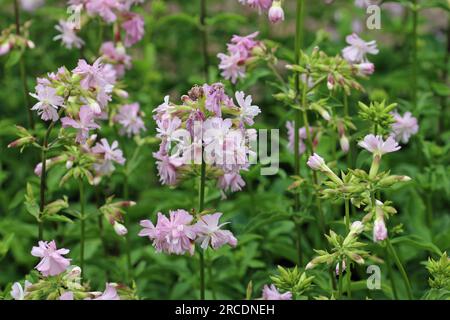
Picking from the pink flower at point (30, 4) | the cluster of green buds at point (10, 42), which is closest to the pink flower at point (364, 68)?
the cluster of green buds at point (10, 42)

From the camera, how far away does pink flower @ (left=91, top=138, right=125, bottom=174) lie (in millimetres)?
2680

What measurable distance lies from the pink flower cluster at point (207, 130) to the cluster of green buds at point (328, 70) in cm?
47

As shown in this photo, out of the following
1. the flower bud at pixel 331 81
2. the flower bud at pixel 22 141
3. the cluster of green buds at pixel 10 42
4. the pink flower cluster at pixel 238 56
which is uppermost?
the cluster of green buds at pixel 10 42

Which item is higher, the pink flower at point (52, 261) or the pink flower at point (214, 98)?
the pink flower at point (214, 98)

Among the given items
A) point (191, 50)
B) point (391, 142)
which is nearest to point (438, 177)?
point (391, 142)

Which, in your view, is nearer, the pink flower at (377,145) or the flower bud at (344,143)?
the pink flower at (377,145)

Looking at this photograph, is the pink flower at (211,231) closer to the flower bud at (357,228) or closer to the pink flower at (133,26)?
the flower bud at (357,228)

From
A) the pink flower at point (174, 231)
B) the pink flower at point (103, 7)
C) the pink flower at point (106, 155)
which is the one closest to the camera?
the pink flower at point (174, 231)

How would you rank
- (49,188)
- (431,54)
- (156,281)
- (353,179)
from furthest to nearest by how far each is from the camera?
(431,54)
(156,281)
(49,188)
(353,179)

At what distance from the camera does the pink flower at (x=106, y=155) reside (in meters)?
2.68

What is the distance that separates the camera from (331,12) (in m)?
4.95

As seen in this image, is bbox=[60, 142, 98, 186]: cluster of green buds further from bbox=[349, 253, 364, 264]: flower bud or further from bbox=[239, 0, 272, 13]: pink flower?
bbox=[349, 253, 364, 264]: flower bud
